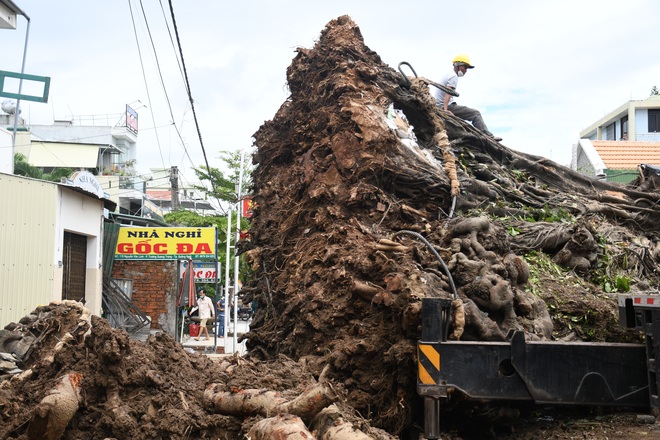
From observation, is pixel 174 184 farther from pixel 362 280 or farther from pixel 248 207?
pixel 362 280

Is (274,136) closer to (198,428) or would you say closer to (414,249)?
(414,249)

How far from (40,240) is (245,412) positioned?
431 inches

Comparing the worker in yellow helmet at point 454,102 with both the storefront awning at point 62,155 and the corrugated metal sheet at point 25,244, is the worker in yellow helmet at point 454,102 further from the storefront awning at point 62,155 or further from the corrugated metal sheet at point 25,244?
the storefront awning at point 62,155

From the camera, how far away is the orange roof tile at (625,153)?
21.2m

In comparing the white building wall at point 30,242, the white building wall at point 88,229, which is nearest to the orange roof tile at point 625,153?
the white building wall at point 88,229

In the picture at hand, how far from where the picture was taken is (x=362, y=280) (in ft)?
17.8

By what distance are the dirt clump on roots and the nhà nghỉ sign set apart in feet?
36.5

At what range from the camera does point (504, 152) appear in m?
8.73

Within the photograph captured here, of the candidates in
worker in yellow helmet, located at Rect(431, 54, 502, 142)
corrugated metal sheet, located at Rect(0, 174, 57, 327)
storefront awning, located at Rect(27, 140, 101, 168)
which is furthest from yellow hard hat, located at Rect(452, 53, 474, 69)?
storefront awning, located at Rect(27, 140, 101, 168)

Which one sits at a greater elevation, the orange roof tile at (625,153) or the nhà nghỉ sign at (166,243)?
the orange roof tile at (625,153)

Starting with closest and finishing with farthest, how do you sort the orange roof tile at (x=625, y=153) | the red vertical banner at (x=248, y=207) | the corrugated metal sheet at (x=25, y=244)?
1. the red vertical banner at (x=248, y=207)
2. the corrugated metal sheet at (x=25, y=244)
3. the orange roof tile at (x=625, y=153)

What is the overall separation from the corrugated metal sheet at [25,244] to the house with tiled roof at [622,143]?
9.87 meters

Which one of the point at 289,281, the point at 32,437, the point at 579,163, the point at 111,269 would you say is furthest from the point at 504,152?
the point at 579,163

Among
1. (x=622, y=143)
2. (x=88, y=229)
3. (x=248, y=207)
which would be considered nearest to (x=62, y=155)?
(x=88, y=229)
